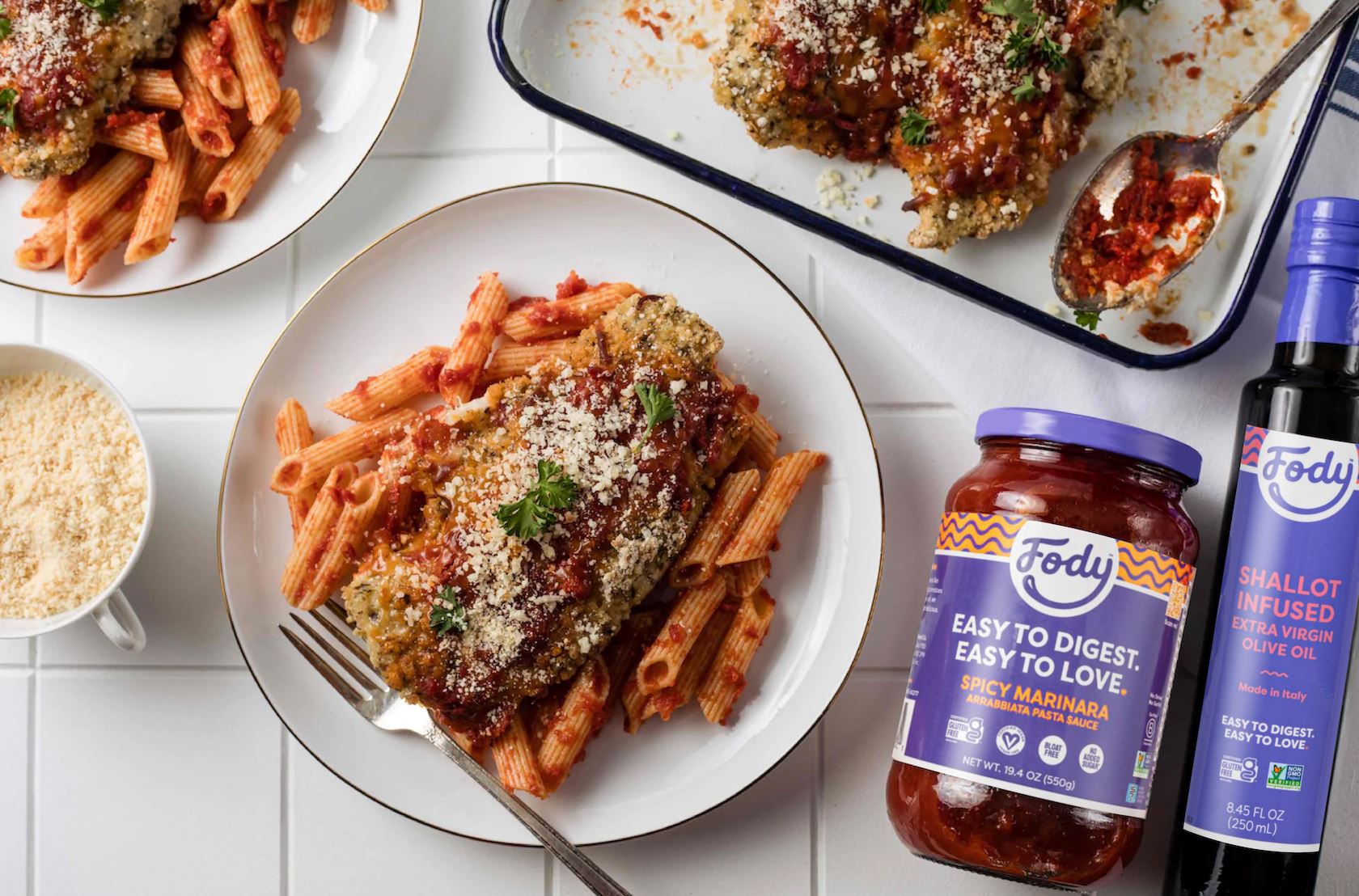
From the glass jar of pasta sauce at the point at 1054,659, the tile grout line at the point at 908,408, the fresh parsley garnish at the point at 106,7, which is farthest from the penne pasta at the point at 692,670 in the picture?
the fresh parsley garnish at the point at 106,7

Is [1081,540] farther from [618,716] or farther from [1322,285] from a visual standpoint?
[618,716]

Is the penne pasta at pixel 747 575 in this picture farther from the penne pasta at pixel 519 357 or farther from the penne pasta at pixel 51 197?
the penne pasta at pixel 51 197

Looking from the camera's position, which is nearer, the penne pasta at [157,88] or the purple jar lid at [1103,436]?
the purple jar lid at [1103,436]

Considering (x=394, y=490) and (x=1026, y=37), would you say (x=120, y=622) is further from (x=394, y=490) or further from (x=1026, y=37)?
(x=1026, y=37)

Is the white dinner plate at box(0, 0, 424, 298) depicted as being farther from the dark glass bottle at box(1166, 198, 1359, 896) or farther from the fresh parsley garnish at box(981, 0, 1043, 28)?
the dark glass bottle at box(1166, 198, 1359, 896)

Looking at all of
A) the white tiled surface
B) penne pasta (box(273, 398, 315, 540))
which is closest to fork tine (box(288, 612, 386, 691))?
penne pasta (box(273, 398, 315, 540))

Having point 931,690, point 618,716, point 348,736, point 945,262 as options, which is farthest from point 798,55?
point 348,736
